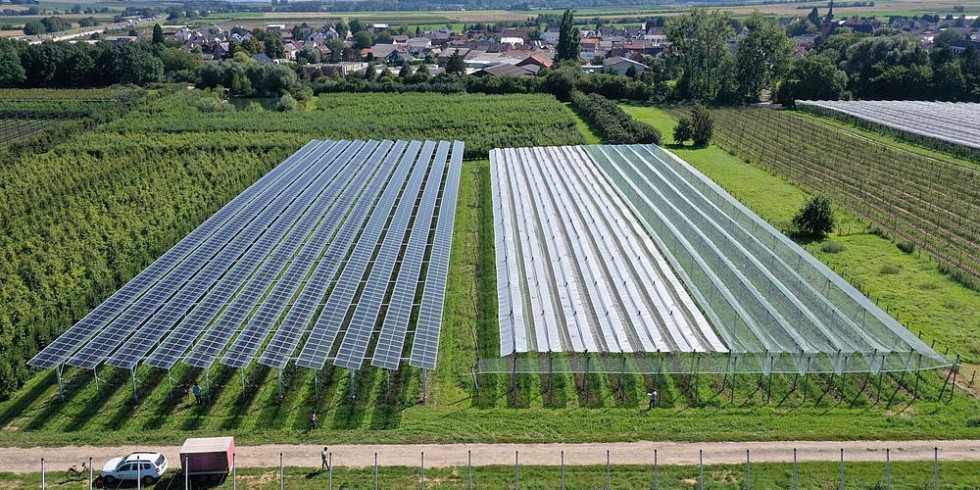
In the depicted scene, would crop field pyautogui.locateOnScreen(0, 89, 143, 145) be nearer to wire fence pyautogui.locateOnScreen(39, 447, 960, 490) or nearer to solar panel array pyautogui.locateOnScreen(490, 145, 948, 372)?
solar panel array pyautogui.locateOnScreen(490, 145, 948, 372)

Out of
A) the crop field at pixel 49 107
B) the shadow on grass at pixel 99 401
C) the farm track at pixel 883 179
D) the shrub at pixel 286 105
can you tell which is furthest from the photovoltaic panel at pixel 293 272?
the crop field at pixel 49 107

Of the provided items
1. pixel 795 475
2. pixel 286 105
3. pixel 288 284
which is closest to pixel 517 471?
pixel 795 475

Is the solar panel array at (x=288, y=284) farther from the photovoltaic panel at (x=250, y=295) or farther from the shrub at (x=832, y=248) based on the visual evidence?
the shrub at (x=832, y=248)

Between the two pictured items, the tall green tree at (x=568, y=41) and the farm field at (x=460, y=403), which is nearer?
the farm field at (x=460, y=403)

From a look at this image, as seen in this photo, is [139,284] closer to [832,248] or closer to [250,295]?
[250,295]

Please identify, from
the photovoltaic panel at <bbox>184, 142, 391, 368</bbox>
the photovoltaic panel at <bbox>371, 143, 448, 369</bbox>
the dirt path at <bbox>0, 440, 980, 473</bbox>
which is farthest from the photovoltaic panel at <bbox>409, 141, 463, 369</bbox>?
the photovoltaic panel at <bbox>184, 142, 391, 368</bbox>
